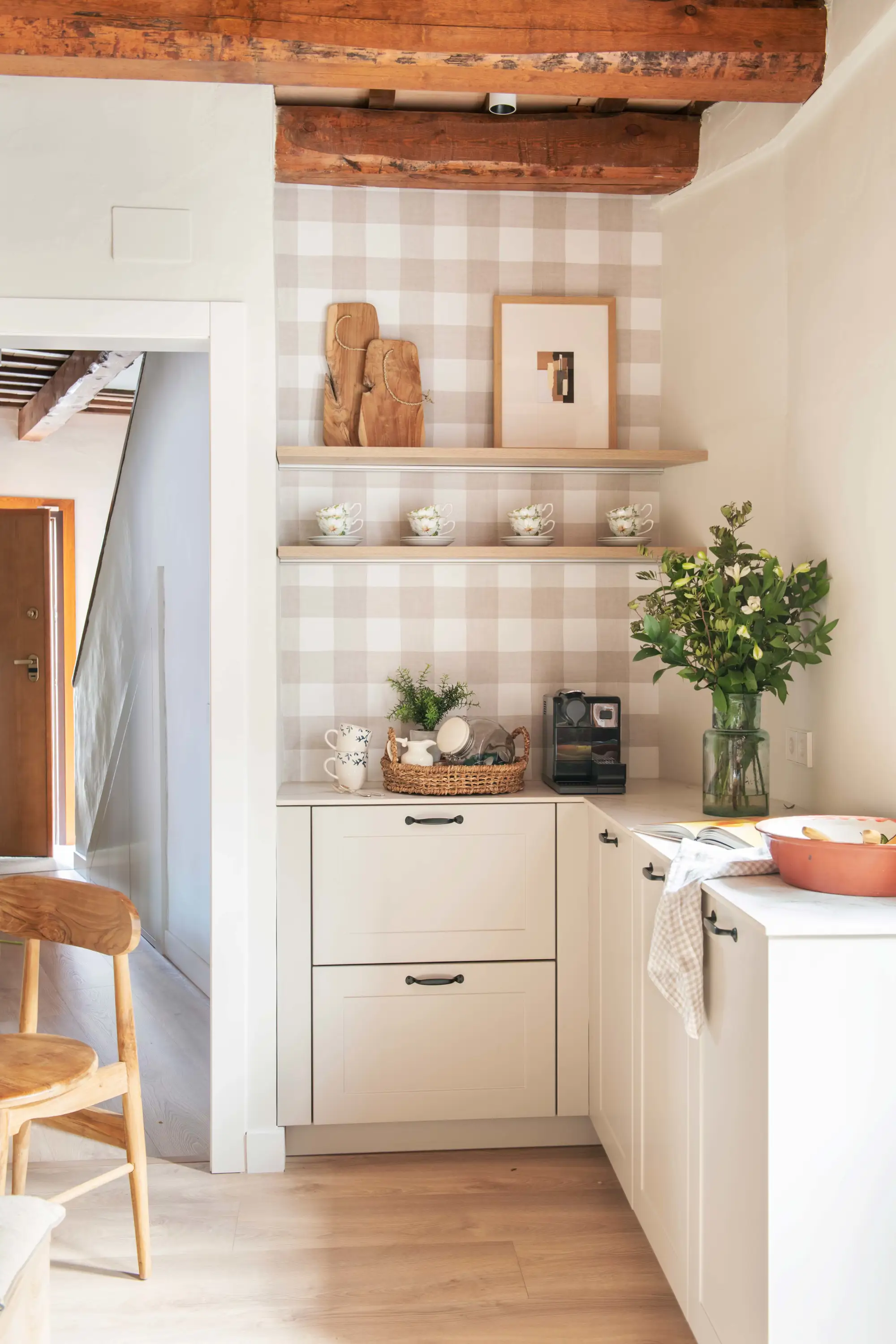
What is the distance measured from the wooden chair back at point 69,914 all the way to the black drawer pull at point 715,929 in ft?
3.47

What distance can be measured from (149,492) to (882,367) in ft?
10.7

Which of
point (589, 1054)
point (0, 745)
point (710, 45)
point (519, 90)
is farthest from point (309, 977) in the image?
point (0, 745)

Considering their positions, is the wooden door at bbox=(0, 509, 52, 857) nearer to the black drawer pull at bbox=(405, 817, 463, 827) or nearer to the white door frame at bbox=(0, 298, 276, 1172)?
the white door frame at bbox=(0, 298, 276, 1172)

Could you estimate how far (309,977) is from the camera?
2695 mm

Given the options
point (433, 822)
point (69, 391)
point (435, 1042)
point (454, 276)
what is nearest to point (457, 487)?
point (454, 276)

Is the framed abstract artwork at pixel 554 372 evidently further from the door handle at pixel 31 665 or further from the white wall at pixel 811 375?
the door handle at pixel 31 665

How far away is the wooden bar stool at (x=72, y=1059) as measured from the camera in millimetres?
1983

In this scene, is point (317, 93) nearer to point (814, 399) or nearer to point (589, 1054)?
point (814, 399)

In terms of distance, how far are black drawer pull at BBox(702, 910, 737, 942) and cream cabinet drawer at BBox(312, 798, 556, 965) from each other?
0.94 metres

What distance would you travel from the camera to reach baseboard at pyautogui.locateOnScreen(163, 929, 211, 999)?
3.97 metres

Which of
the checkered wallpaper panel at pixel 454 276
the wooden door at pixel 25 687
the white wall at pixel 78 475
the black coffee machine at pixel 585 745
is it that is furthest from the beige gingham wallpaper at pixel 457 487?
the white wall at pixel 78 475

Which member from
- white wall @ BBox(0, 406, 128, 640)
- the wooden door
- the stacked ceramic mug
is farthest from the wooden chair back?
white wall @ BBox(0, 406, 128, 640)

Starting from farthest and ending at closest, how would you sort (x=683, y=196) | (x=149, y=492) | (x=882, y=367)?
(x=149, y=492)
(x=683, y=196)
(x=882, y=367)

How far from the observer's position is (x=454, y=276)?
312 cm
